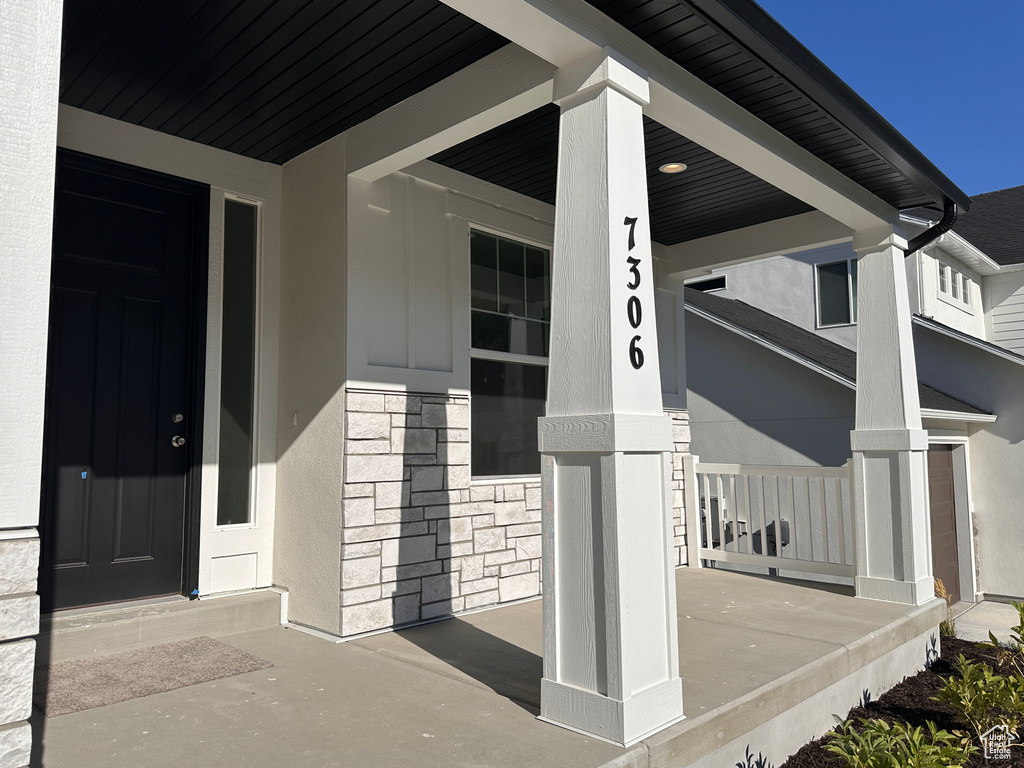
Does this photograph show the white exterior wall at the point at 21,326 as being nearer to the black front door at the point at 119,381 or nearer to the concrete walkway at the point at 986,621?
the black front door at the point at 119,381

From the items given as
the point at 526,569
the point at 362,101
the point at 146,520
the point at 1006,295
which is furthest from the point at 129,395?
the point at 1006,295

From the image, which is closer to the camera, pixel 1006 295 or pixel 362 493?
pixel 362 493

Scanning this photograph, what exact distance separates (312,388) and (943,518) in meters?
8.54

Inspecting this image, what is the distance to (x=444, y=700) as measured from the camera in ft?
10.2

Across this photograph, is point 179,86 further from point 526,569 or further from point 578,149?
point 526,569

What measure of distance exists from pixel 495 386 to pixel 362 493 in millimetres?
1376

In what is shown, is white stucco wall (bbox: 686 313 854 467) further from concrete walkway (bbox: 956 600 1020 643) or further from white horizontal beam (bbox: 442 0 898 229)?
white horizontal beam (bbox: 442 0 898 229)

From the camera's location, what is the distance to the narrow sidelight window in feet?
14.4

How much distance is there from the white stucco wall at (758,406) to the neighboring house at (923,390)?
14mm

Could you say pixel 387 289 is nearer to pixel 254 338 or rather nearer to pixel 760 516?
pixel 254 338

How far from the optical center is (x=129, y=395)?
407 cm

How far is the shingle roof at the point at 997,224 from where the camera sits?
11688mm

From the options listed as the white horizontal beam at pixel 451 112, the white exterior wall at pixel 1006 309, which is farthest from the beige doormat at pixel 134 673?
the white exterior wall at pixel 1006 309

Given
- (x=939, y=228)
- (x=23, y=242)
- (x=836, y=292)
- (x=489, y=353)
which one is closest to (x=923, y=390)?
(x=836, y=292)
